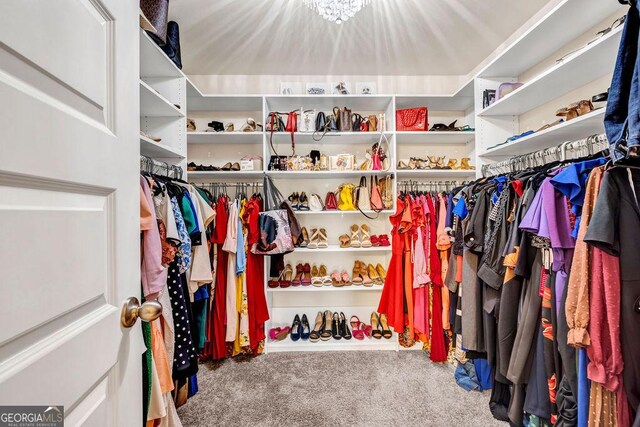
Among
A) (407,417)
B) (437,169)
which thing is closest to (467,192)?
(437,169)

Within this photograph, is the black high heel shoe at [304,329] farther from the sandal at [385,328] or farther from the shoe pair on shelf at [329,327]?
the sandal at [385,328]

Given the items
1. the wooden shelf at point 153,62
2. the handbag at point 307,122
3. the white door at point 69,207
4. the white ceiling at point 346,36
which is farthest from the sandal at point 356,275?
the wooden shelf at point 153,62

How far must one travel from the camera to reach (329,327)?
2.54m

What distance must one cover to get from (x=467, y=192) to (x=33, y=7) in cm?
202

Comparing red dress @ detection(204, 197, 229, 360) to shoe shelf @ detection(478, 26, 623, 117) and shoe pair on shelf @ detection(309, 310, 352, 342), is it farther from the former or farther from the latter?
shoe shelf @ detection(478, 26, 623, 117)

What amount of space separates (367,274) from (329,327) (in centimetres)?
61

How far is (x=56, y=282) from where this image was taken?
1.44ft

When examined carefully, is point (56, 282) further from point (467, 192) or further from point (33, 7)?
point (467, 192)

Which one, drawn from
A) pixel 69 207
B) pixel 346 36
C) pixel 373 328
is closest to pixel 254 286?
pixel 373 328

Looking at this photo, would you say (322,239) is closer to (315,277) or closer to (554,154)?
(315,277)

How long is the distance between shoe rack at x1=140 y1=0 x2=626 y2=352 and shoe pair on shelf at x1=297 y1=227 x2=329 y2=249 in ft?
0.21

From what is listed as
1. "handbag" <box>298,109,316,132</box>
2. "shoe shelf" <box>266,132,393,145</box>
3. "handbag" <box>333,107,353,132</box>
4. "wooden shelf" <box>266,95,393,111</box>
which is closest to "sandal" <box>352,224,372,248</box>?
"shoe shelf" <box>266,132,393,145</box>

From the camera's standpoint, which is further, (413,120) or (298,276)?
(298,276)

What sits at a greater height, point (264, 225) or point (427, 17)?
point (427, 17)
